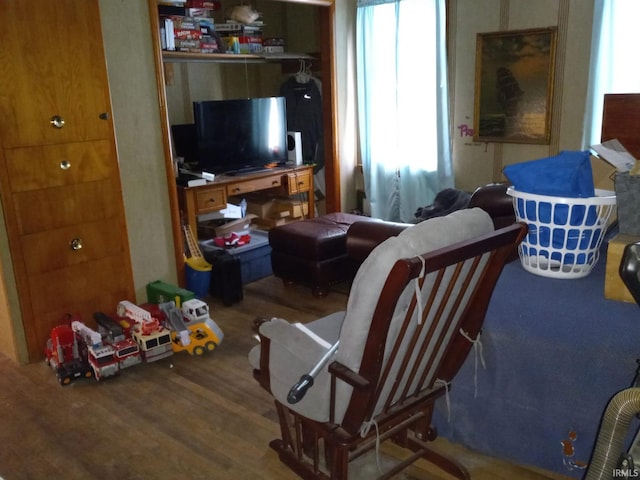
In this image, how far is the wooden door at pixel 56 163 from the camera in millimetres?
2771

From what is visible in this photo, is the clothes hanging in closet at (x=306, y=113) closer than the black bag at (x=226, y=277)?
No

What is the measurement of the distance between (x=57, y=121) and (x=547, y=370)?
8.68ft

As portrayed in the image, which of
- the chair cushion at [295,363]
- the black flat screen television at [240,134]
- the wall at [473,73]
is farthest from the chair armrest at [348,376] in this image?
the wall at [473,73]

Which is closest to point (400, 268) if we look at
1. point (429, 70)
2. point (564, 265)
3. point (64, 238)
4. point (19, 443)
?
point (564, 265)

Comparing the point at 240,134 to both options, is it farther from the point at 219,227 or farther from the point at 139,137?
the point at 139,137

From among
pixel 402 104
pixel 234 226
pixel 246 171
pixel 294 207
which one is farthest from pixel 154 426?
pixel 402 104

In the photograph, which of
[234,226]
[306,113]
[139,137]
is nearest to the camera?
[139,137]

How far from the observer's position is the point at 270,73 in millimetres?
5773

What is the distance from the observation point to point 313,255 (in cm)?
366

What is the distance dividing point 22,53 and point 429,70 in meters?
3.03

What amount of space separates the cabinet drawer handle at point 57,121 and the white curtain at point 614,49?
10.9ft

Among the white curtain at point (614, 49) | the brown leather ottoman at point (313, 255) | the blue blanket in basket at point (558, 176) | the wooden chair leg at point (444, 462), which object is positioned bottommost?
the wooden chair leg at point (444, 462)

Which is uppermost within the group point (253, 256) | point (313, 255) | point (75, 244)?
point (75, 244)

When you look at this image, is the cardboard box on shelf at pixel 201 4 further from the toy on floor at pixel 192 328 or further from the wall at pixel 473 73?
the toy on floor at pixel 192 328
